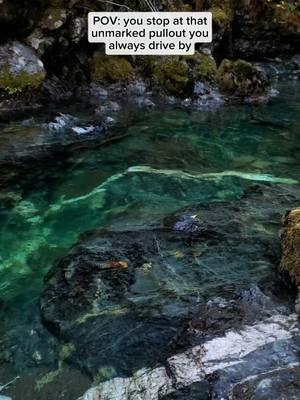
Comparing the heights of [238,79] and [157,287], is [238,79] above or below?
above

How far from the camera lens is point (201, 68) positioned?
1338 centimetres

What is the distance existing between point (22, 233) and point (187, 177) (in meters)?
2.84

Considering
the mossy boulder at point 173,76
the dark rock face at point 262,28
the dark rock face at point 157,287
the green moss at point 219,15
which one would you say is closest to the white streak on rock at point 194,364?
the dark rock face at point 157,287

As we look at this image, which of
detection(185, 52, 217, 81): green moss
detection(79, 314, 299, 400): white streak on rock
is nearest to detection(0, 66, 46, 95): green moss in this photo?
detection(185, 52, 217, 81): green moss

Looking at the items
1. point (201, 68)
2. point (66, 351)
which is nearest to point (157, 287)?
point (66, 351)

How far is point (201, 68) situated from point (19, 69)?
16.2 ft

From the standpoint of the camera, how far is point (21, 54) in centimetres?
1089

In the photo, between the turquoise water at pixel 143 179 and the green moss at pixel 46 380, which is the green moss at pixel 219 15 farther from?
the green moss at pixel 46 380

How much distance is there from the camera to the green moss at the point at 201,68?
13.3 metres

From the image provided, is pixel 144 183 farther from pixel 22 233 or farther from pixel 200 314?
pixel 200 314

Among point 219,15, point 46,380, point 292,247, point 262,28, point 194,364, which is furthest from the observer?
point 262,28

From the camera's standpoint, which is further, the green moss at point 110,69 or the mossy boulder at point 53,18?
the green moss at point 110,69

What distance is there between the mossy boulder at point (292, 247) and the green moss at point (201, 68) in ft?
30.3

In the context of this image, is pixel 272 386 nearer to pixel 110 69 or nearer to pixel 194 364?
pixel 194 364
